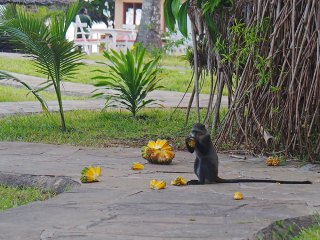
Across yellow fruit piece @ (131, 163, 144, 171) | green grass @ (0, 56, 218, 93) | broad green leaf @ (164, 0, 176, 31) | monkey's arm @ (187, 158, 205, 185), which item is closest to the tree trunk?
green grass @ (0, 56, 218, 93)

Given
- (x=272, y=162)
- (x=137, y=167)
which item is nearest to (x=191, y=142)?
(x=137, y=167)

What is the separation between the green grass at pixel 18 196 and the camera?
5.25 meters

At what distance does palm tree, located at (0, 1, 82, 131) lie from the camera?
8.23 metres

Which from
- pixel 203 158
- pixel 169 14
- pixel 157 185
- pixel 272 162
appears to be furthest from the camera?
pixel 169 14

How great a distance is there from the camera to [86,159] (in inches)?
262

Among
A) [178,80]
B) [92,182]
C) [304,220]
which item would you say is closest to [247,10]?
[92,182]

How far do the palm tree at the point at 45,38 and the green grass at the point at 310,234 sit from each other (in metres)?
4.69

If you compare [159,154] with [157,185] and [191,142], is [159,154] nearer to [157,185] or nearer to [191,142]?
[191,142]

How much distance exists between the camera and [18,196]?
5500mm

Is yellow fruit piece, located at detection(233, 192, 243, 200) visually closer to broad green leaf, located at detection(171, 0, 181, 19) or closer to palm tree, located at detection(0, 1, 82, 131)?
broad green leaf, located at detection(171, 0, 181, 19)

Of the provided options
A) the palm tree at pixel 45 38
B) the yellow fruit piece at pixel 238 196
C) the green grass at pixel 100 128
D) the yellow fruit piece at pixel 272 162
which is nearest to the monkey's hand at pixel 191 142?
the yellow fruit piece at pixel 238 196

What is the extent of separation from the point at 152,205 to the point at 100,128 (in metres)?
4.15

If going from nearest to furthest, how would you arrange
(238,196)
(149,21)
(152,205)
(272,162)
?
(152,205), (238,196), (272,162), (149,21)

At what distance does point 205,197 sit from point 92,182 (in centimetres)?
93
